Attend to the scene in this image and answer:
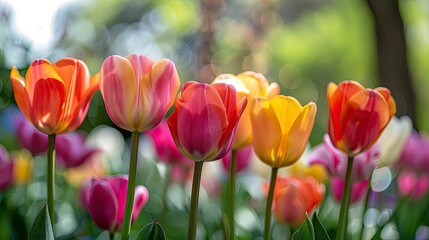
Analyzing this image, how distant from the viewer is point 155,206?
1124 mm

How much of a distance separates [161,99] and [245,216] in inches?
18.7

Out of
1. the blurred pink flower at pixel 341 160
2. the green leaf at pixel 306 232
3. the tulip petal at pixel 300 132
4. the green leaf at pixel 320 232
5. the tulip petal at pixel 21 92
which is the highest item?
the tulip petal at pixel 21 92

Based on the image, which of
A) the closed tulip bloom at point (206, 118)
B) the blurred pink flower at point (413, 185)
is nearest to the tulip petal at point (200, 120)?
the closed tulip bloom at point (206, 118)

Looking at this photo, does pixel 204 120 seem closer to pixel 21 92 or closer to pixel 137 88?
pixel 137 88

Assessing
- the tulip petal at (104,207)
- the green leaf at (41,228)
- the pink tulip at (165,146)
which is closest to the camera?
the green leaf at (41,228)

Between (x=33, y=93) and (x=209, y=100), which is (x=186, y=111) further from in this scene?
(x=33, y=93)

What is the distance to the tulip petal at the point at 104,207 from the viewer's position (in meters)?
0.61

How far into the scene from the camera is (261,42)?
3158 mm

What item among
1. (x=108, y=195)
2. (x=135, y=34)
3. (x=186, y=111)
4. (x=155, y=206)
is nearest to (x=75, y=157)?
(x=155, y=206)

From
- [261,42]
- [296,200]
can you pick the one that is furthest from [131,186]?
[261,42]

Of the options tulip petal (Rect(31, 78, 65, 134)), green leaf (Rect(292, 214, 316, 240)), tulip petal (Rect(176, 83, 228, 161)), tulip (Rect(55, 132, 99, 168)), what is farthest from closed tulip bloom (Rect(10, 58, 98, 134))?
tulip (Rect(55, 132, 99, 168))

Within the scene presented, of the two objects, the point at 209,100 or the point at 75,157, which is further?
the point at 75,157

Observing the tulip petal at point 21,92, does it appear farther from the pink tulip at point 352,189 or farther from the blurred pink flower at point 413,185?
the blurred pink flower at point 413,185

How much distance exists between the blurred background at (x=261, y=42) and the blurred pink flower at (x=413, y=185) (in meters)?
0.30
